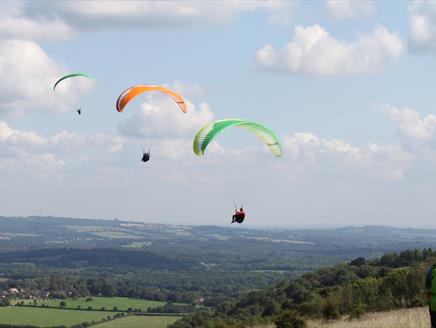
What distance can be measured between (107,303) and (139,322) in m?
38.0

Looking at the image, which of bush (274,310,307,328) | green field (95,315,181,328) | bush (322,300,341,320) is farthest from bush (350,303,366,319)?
green field (95,315,181,328)

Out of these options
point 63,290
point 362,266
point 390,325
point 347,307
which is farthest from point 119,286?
point 390,325

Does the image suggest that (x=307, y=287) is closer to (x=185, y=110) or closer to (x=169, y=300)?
(x=185, y=110)

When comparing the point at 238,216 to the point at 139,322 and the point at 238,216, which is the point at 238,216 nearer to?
the point at 238,216

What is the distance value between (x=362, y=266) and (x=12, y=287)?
128710 mm

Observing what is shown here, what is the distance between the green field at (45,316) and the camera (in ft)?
407

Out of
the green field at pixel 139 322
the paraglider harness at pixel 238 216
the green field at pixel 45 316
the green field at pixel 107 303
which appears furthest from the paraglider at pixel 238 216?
the green field at pixel 107 303

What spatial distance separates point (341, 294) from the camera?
47.4 metres

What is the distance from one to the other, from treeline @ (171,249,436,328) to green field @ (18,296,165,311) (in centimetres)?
4839

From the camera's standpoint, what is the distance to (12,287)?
636 feet

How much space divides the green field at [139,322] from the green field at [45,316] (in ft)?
22.4

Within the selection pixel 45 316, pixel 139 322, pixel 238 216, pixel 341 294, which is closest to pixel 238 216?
pixel 238 216

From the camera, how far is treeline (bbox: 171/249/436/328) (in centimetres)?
3612

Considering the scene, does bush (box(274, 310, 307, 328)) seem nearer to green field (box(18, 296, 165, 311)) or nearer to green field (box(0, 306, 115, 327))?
green field (box(0, 306, 115, 327))
